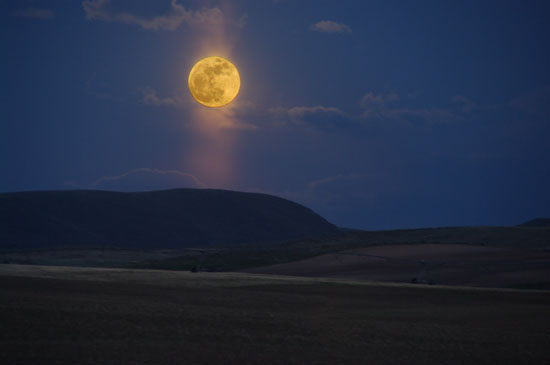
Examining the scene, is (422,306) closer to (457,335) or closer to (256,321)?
(457,335)

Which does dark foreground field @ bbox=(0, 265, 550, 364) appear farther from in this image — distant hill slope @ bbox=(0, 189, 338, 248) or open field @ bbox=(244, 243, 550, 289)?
distant hill slope @ bbox=(0, 189, 338, 248)

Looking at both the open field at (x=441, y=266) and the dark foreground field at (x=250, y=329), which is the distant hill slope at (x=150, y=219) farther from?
the dark foreground field at (x=250, y=329)

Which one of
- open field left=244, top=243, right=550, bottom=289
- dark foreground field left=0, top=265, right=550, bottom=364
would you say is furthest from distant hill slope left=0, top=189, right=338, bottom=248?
dark foreground field left=0, top=265, right=550, bottom=364

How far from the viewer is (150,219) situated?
14825 cm

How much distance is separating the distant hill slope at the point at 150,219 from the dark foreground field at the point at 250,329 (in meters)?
107

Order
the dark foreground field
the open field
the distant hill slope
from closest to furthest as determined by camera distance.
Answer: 1. the dark foreground field
2. the open field
3. the distant hill slope

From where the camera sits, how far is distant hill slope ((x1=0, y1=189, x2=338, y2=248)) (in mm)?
127688

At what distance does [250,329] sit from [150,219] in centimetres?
14271

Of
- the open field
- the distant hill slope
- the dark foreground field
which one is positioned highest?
the distant hill slope

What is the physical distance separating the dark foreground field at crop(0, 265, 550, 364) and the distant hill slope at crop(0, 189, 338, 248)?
351 feet

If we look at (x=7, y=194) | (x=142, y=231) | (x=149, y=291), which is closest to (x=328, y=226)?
(x=142, y=231)

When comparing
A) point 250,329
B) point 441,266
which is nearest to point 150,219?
point 441,266

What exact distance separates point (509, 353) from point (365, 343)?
6.80 ft

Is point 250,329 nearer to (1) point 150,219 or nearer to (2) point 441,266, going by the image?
(2) point 441,266
